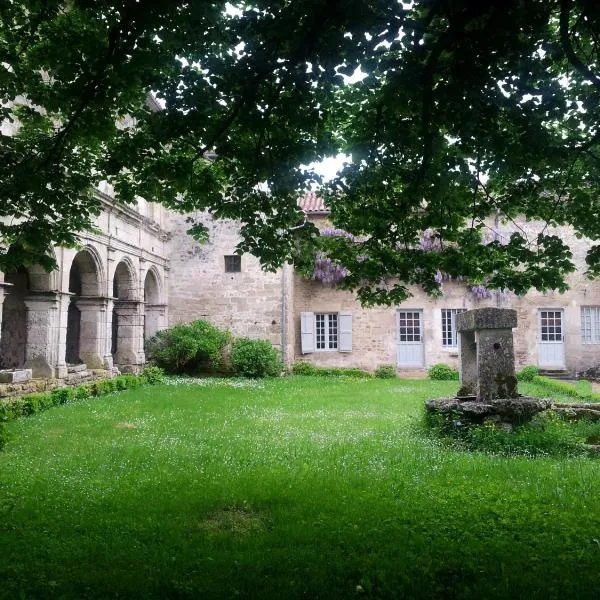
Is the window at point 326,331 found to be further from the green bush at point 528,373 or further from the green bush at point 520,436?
the green bush at point 520,436

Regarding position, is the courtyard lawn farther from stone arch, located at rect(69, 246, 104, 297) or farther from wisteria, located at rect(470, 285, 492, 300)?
wisteria, located at rect(470, 285, 492, 300)

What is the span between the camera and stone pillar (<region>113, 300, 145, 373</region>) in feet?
51.0

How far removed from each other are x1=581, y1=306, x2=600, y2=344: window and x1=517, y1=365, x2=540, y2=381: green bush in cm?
208

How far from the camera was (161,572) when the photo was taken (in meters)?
3.30

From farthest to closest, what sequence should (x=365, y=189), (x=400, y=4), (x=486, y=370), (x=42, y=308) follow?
1. (x=42, y=308)
2. (x=486, y=370)
3. (x=365, y=189)
4. (x=400, y=4)

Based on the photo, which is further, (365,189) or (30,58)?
(365,189)

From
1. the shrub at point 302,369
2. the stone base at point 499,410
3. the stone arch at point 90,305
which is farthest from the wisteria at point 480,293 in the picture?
the stone arch at point 90,305

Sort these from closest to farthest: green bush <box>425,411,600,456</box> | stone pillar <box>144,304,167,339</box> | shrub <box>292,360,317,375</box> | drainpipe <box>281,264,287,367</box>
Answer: green bush <box>425,411,600,456</box> < drainpipe <box>281,264,287,367</box> < stone pillar <box>144,304,167,339</box> < shrub <box>292,360,317,375</box>

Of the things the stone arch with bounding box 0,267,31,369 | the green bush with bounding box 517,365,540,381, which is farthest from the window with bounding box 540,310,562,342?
the stone arch with bounding box 0,267,31,369

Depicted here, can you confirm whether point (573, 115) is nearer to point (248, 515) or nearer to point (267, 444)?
point (248, 515)

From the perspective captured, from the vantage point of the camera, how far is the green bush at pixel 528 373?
17094 mm

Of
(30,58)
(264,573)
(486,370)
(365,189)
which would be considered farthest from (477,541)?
(30,58)

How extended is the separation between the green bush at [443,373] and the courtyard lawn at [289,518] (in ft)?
33.6

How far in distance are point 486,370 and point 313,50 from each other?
5544 millimetres
